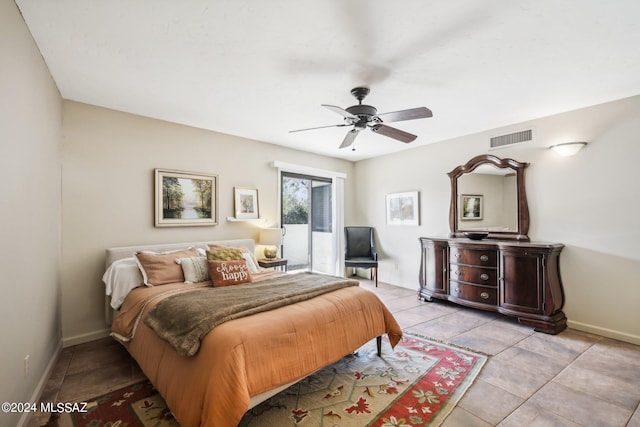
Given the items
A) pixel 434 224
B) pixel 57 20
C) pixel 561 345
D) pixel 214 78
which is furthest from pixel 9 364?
pixel 434 224

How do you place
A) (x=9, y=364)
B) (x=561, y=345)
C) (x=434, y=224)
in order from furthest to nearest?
1. (x=434, y=224)
2. (x=561, y=345)
3. (x=9, y=364)

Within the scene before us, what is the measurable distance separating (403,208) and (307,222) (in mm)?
1832

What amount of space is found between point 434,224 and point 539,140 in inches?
73.4

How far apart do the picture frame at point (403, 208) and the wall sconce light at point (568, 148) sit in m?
2.04

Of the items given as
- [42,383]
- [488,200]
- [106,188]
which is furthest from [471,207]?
[42,383]

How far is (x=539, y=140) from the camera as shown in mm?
3766

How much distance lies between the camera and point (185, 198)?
3.81m

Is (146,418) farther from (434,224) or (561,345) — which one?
(434,224)

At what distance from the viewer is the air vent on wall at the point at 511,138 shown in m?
3.85

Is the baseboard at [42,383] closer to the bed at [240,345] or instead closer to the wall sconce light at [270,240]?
the bed at [240,345]

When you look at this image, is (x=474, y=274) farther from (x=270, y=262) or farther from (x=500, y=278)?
(x=270, y=262)

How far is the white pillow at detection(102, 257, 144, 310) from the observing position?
9.23 ft

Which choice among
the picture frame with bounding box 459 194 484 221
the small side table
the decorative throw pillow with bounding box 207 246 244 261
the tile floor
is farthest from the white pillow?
the picture frame with bounding box 459 194 484 221

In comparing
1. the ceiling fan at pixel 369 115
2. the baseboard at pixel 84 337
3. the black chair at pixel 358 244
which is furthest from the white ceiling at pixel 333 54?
the black chair at pixel 358 244
